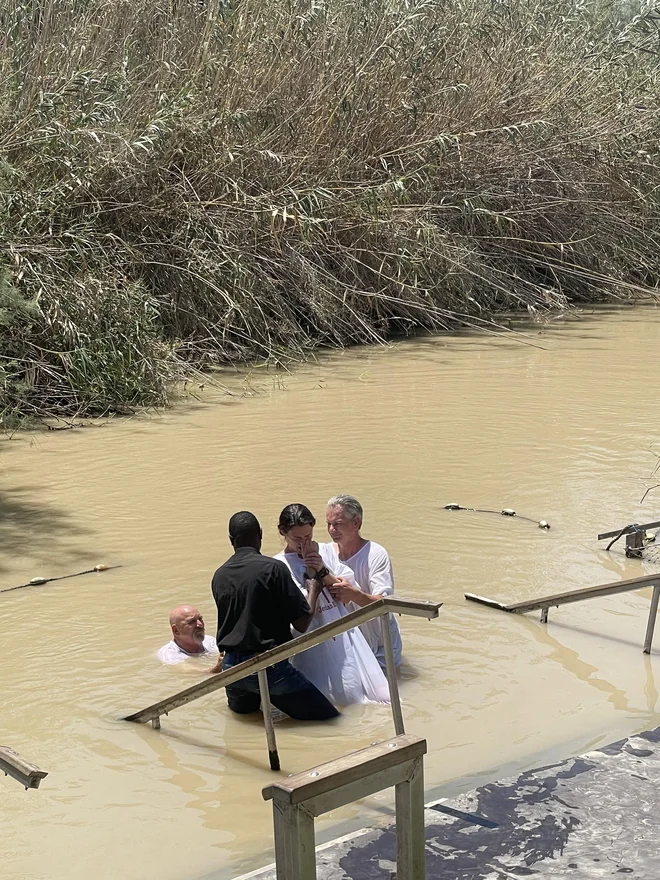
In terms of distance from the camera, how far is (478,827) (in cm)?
361

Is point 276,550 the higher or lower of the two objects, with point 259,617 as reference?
lower

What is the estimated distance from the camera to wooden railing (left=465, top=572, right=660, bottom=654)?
5781 mm

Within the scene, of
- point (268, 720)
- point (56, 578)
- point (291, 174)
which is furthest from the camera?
point (291, 174)

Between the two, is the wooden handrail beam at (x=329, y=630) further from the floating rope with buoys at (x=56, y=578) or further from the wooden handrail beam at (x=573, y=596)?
the floating rope with buoys at (x=56, y=578)

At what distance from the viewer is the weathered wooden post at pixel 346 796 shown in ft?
8.08

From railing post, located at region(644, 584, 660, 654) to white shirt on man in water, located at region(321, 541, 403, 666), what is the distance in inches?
49.7

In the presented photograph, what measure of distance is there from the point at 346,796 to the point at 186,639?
379 centimetres

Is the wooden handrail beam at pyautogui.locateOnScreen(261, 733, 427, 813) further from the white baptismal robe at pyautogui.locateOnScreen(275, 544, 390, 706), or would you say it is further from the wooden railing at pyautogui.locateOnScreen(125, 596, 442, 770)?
the white baptismal robe at pyautogui.locateOnScreen(275, 544, 390, 706)

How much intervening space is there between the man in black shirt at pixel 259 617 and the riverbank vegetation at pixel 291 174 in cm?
592

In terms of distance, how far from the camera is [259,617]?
17.4 feet

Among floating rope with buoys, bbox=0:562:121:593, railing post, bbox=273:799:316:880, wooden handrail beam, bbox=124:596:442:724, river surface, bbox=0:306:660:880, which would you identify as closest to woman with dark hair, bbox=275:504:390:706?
river surface, bbox=0:306:660:880

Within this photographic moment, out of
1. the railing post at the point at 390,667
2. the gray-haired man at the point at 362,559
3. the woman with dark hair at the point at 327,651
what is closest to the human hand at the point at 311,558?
the woman with dark hair at the point at 327,651

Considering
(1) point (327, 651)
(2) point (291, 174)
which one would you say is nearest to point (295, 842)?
(1) point (327, 651)

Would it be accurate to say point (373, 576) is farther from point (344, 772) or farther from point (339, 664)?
point (344, 772)
